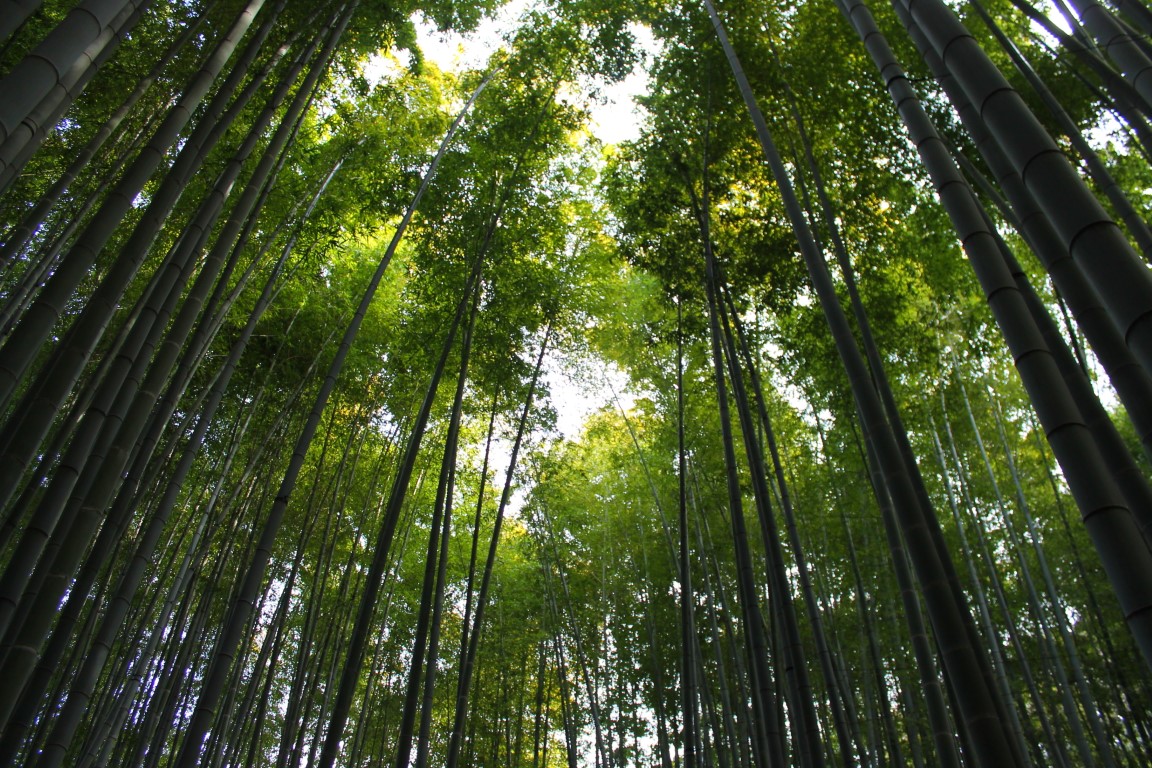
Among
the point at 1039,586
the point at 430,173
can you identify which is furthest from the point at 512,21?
the point at 1039,586

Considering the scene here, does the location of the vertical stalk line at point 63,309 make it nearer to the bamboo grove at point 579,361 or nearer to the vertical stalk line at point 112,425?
the bamboo grove at point 579,361

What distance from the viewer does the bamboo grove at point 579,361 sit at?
1.71 meters

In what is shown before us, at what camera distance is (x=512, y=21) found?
5852mm

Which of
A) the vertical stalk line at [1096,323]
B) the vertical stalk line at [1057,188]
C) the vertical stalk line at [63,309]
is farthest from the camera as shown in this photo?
the vertical stalk line at [63,309]

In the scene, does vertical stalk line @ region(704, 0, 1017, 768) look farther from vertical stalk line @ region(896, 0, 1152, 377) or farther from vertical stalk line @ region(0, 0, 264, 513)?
vertical stalk line @ region(0, 0, 264, 513)

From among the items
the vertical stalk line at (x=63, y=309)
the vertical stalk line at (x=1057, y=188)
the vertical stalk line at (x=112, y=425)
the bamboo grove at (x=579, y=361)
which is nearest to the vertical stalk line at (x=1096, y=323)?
the bamboo grove at (x=579, y=361)

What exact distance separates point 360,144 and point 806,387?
14.5ft

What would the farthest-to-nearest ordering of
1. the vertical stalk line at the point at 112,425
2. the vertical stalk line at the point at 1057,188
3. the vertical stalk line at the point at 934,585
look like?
the vertical stalk line at the point at 112,425
the vertical stalk line at the point at 934,585
the vertical stalk line at the point at 1057,188

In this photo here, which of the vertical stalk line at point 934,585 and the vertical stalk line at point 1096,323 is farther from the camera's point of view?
the vertical stalk line at point 934,585

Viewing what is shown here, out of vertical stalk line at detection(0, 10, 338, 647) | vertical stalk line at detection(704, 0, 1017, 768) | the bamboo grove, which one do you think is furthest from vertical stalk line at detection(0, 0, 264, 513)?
vertical stalk line at detection(704, 0, 1017, 768)

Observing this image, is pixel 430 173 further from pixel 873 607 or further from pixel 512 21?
pixel 873 607

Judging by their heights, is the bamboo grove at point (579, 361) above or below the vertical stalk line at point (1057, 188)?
above

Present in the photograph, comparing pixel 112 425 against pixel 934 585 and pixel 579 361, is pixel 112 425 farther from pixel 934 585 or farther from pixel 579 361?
pixel 579 361

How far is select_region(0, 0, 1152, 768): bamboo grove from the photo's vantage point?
171cm
